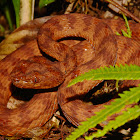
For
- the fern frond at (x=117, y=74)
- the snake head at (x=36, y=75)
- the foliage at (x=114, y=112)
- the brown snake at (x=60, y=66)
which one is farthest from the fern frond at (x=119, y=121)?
the snake head at (x=36, y=75)

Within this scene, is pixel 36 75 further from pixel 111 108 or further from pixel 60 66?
pixel 111 108

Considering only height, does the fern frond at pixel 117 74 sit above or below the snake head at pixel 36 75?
above

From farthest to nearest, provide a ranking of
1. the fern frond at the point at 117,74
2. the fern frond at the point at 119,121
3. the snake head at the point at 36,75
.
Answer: the snake head at the point at 36,75, the fern frond at the point at 117,74, the fern frond at the point at 119,121

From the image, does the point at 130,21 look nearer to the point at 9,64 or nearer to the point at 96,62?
the point at 96,62

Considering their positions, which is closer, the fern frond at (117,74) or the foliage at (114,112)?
the foliage at (114,112)

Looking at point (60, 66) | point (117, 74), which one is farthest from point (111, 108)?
point (60, 66)

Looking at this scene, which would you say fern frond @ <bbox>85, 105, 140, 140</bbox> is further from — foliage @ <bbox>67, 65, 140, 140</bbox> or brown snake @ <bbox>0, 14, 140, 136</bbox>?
brown snake @ <bbox>0, 14, 140, 136</bbox>

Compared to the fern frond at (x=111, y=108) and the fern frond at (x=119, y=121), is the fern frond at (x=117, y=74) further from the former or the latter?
the fern frond at (x=119, y=121)

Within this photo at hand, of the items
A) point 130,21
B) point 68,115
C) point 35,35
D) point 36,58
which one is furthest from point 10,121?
point 130,21

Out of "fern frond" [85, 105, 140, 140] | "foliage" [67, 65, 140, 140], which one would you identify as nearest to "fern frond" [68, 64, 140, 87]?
"foliage" [67, 65, 140, 140]
